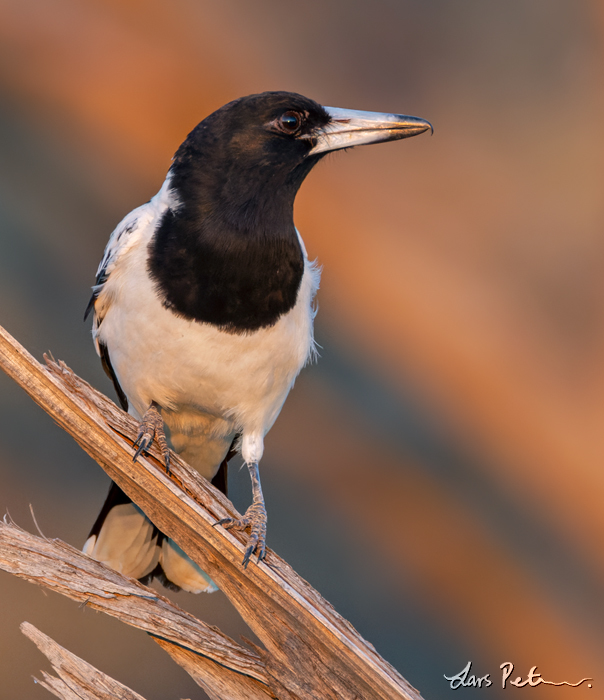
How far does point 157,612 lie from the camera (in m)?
1.39

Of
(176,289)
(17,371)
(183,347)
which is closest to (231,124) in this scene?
(176,289)

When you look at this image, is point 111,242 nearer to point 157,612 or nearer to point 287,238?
point 287,238

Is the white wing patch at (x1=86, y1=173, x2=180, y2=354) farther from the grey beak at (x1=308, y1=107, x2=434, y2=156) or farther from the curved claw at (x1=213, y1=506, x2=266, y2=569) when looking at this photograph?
the curved claw at (x1=213, y1=506, x2=266, y2=569)

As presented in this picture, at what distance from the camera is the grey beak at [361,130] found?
168 centimetres

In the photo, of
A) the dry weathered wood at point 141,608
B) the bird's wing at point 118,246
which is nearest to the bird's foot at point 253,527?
the dry weathered wood at point 141,608

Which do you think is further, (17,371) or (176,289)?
Result: (176,289)

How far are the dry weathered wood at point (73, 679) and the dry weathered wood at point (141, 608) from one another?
3.6 inches

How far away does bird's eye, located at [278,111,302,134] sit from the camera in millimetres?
1635

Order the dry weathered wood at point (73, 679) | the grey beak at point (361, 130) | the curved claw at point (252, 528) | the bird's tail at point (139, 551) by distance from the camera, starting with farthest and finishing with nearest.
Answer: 1. the bird's tail at point (139, 551)
2. the grey beak at point (361, 130)
3. the curved claw at point (252, 528)
4. the dry weathered wood at point (73, 679)

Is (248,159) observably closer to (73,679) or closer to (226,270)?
(226,270)

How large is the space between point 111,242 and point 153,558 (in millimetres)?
794

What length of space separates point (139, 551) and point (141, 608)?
0.50 metres

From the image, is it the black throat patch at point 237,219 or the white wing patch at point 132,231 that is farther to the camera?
the white wing patch at point 132,231

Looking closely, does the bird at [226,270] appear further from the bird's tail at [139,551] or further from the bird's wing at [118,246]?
the bird's tail at [139,551]
